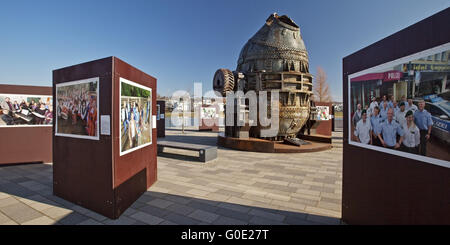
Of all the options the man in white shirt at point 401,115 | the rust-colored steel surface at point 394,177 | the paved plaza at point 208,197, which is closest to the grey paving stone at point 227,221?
the paved plaza at point 208,197

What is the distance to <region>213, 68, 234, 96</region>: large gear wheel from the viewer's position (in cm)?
1110

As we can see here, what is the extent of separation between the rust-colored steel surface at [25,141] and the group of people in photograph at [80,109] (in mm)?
4465

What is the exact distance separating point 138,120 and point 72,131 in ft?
4.27

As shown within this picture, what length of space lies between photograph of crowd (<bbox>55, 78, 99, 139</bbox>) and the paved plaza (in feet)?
4.99

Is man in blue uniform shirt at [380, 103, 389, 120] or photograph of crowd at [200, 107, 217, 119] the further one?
photograph of crowd at [200, 107, 217, 119]

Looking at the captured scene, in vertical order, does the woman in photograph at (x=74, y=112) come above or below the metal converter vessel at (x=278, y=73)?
below

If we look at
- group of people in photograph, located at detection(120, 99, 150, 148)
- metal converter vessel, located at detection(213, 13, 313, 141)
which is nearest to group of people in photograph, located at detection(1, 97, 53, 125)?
group of people in photograph, located at detection(120, 99, 150, 148)

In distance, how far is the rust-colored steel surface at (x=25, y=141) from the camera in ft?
26.0

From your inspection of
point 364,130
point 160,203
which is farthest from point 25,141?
point 364,130

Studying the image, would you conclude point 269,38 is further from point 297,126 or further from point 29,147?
point 29,147

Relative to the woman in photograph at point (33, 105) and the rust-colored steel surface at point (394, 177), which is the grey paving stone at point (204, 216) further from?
the woman in photograph at point (33, 105)

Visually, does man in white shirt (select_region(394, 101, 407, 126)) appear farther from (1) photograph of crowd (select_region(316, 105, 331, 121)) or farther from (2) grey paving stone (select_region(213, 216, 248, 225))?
(1) photograph of crowd (select_region(316, 105, 331, 121))

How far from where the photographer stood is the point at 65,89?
16.1 ft

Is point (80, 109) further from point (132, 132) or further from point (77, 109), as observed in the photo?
point (132, 132)
